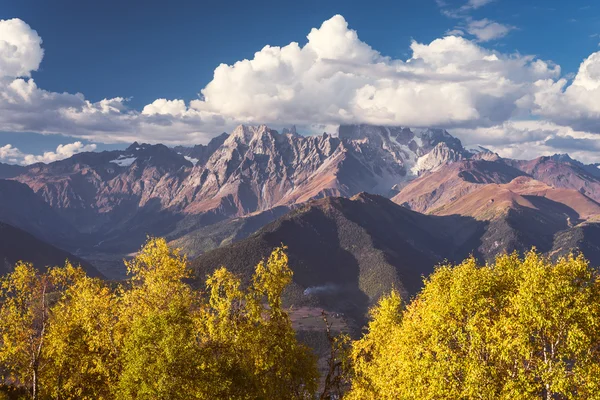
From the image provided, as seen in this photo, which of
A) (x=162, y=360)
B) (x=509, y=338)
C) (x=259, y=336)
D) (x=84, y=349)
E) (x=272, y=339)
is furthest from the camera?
(x=84, y=349)

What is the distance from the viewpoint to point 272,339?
47.2m

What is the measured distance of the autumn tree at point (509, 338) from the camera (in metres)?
32.8

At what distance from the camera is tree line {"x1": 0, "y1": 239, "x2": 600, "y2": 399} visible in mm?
34281

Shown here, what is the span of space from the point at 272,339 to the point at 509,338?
2476 cm

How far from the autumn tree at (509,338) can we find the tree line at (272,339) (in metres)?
0.13

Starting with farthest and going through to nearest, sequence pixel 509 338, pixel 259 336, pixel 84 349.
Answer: pixel 84 349 < pixel 259 336 < pixel 509 338

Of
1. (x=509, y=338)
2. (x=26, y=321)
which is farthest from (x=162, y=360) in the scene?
(x=509, y=338)

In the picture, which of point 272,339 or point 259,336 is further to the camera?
point 272,339

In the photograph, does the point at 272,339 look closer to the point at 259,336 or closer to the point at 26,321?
the point at 259,336

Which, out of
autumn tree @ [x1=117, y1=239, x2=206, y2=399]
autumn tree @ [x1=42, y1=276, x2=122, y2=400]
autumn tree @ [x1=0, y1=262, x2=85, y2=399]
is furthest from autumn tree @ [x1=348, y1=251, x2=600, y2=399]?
autumn tree @ [x1=0, y1=262, x2=85, y2=399]

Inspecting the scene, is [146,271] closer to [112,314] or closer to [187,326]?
[112,314]

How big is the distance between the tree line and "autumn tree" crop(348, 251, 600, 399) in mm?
128

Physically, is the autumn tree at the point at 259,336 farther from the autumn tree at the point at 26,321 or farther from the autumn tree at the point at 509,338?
the autumn tree at the point at 26,321

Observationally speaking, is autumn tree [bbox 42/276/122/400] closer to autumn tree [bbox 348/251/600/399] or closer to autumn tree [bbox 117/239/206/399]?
→ autumn tree [bbox 117/239/206/399]
